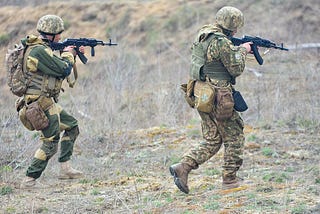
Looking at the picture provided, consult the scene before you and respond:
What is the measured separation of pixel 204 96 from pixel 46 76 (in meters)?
1.71

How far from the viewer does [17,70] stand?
274 inches

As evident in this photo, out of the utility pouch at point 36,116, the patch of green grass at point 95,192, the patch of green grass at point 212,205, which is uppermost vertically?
the utility pouch at point 36,116

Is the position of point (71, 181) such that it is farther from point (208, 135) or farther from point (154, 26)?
point (154, 26)

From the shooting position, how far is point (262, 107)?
11.6 metres

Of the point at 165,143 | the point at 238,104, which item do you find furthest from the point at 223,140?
the point at 165,143

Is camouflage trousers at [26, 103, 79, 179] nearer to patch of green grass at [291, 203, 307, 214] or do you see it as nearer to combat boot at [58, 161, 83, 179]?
combat boot at [58, 161, 83, 179]

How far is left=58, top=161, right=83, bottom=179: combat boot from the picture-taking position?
7785mm

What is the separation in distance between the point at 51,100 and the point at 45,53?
577 mm

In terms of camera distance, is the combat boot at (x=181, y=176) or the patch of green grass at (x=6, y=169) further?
the patch of green grass at (x=6, y=169)

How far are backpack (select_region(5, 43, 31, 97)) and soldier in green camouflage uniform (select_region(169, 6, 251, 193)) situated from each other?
1.76 metres

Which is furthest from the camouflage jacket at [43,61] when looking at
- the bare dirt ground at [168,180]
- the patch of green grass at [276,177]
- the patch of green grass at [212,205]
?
the patch of green grass at [276,177]

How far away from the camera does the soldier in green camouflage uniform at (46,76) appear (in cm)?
691

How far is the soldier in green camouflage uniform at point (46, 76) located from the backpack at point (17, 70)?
0.05 metres

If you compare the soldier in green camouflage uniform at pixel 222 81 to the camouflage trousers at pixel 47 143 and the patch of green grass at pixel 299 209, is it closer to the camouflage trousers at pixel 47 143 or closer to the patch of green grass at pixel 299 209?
the patch of green grass at pixel 299 209
